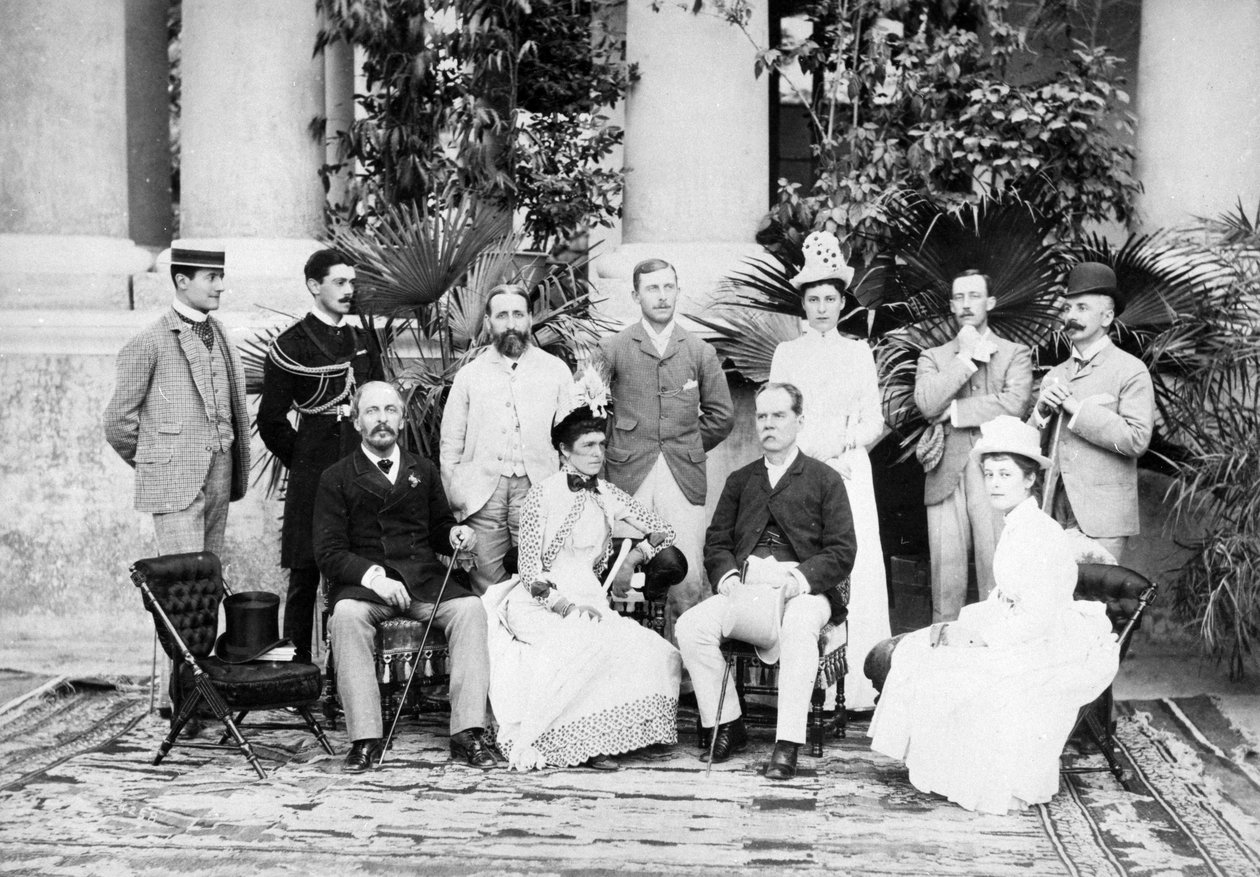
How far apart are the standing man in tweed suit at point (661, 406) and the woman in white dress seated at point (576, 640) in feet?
1.36

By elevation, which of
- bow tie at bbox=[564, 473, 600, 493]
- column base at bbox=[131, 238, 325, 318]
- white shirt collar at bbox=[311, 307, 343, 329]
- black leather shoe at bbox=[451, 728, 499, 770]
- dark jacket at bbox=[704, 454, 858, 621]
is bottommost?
black leather shoe at bbox=[451, 728, 499, 770]

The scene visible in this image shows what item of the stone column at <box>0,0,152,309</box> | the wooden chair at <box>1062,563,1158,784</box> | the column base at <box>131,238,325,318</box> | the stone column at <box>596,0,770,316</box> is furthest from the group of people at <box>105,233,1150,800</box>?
the stone column at <box>0,0,152,309</box>

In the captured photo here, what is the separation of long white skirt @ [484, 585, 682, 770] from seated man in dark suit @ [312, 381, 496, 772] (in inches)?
4.8

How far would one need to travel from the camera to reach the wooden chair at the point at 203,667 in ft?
18.5

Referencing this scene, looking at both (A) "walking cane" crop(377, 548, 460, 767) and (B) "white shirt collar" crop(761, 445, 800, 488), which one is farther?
(B) "white shirt collar" crop(761, 445, 800, 488)

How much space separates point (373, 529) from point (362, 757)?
0.93m

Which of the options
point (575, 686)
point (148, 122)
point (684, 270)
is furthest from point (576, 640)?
point (148, 122)

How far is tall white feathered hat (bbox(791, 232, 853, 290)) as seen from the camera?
6652mm

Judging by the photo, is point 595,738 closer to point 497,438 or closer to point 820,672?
point 820,672

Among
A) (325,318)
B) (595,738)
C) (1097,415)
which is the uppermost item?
(325,318)

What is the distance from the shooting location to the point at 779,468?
20.2 feet

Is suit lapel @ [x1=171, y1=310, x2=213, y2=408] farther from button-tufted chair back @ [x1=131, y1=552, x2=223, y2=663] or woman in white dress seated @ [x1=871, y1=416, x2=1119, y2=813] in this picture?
woman in white dress seated @ [x1=871, y1=416, x2=1119, y2=813]

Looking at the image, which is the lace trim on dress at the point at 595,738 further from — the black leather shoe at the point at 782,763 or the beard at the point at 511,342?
the beard at the point at 511,342

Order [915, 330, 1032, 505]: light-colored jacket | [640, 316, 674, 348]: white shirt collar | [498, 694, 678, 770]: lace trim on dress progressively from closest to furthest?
1. [498, 694, 678, 770]: lace trim on dress
2. [915, 330, 1032, 505]: light-colored jacket
3. [640, 316, 674, 348]: white shirt collar
